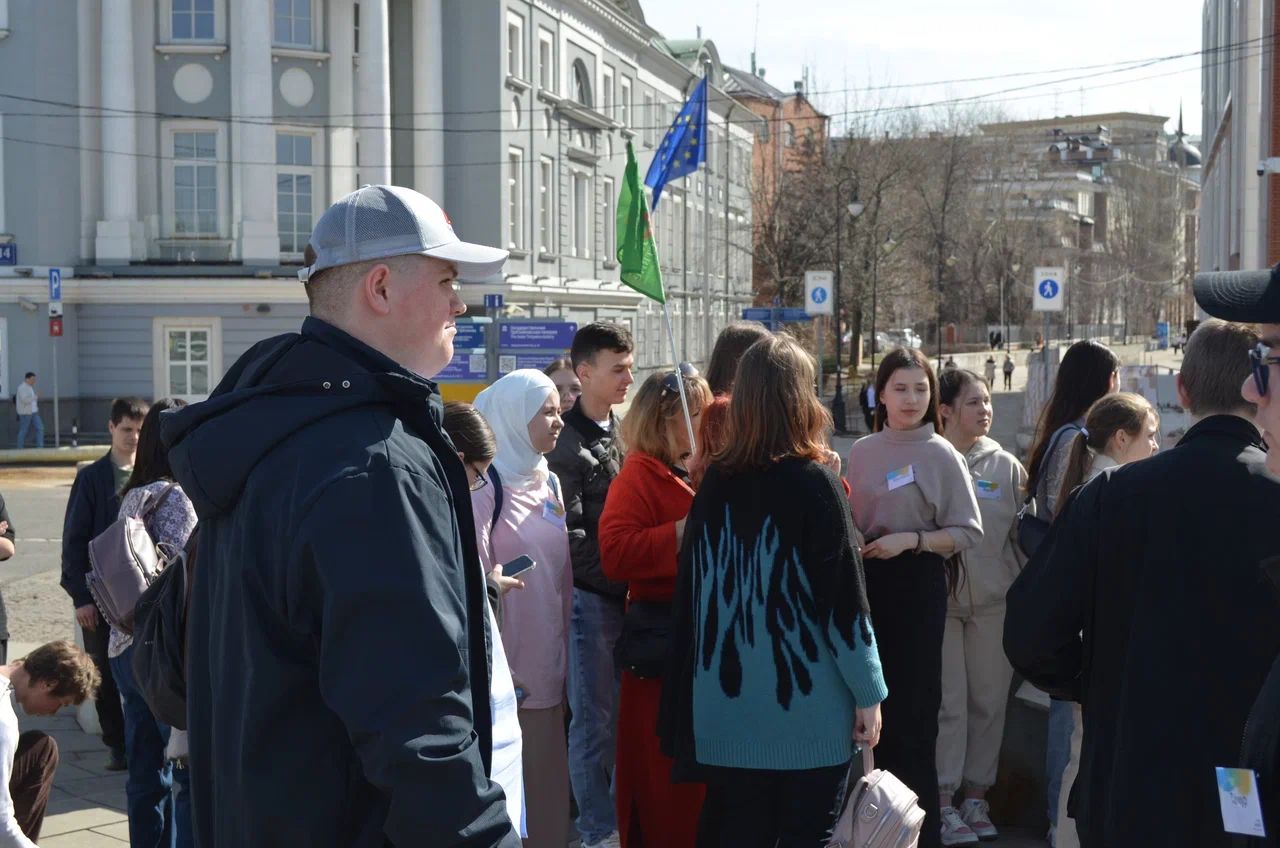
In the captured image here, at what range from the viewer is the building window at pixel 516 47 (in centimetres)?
4512

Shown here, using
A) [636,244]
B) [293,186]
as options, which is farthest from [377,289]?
[293,186]

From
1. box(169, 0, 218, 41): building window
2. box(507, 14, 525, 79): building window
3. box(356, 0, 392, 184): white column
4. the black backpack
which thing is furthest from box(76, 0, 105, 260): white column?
the black backpack

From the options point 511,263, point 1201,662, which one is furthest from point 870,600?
point 511,263

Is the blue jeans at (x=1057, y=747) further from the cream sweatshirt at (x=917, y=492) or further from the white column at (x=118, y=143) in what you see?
the white column at (x=118, y=143)

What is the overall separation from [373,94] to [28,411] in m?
13.6

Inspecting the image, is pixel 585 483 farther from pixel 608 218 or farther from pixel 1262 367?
pixel 608 218

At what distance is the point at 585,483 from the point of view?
6160 mm

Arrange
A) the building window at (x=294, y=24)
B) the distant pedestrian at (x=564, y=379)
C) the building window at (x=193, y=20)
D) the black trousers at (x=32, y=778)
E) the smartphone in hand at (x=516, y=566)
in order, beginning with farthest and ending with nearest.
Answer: the building window at (x=294, y=24)
the building window at (x=193, y=20)
the distant pedestrian at (x=564, y=379)
the black trousers at (x=32, y=778)
the smartphone in hand at (x=516, y=566)

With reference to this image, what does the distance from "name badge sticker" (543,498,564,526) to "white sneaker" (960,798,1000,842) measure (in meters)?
2.44

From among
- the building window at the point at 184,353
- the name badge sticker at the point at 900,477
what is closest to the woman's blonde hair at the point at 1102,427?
the name badge sticker at the point at 900,477

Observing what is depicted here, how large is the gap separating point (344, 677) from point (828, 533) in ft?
7.53

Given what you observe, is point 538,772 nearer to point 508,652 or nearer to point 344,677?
point 508,652

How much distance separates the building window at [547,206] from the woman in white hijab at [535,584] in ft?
141

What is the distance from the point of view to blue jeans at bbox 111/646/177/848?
564 cm
